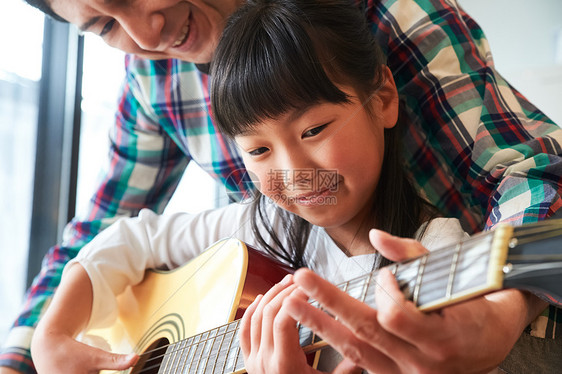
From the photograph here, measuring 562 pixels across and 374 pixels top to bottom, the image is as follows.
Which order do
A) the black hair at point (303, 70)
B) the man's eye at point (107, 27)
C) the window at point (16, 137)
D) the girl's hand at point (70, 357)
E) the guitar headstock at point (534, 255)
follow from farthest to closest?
the window at point (16, 137)
the man's eye at point (107, 27)
the girl's hand at point (70, 357)
the black hair at point (303, 70)
the guitar headstock at point (534, 255)

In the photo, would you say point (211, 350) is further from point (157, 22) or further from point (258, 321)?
point (157, 22)

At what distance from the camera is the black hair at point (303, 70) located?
0.64 meters

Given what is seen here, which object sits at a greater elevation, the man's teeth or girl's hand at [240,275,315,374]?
the man's teeth

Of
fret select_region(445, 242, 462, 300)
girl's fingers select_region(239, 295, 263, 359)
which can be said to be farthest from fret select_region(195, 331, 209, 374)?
fret select_region(445, 242, 462, 300)

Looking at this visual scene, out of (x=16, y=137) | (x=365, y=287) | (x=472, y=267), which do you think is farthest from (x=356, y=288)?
(x=16, y=137)

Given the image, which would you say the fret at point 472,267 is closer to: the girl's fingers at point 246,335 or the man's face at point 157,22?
the girl's fingers at point 246,335

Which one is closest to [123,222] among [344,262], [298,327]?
[344,262]

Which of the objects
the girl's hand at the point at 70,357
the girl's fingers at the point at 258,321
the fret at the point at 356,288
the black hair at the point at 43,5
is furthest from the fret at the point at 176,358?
the black hair at the point at 43,5

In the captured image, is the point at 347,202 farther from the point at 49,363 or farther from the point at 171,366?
the point at 49,363

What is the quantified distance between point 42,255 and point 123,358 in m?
1.04

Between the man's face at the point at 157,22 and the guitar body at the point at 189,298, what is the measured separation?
1.09 feet

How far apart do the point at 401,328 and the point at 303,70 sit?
A: 1.22 ft

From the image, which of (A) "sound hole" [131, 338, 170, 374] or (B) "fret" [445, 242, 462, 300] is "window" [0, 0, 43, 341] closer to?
(A) "sound hole" [131, 338, 170, 374]

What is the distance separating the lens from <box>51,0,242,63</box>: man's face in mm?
815
